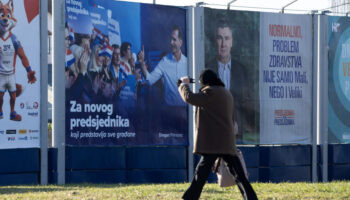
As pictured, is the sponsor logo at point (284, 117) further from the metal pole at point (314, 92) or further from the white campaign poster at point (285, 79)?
the metal pole at point (314, 92)

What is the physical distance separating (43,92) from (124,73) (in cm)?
193

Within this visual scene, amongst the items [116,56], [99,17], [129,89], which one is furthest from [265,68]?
[99,17]

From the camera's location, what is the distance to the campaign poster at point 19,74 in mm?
13867

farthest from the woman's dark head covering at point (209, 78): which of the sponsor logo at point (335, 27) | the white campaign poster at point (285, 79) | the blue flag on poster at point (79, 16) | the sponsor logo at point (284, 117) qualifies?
the sponsor logo at point (335, 27)

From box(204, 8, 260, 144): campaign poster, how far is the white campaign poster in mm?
203

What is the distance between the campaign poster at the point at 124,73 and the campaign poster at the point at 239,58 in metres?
0.77

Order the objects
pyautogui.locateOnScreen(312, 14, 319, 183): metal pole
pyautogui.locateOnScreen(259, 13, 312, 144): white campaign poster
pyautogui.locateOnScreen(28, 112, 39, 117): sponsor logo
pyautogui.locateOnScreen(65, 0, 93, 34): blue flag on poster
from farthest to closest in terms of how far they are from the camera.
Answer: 1. pyautogui.locateOnScreen(312, 14, 319, 183): metal pole
2. pyautogui.locateOnScreen(259, 13, 312, 144): white campaign poster
3. pyautogui.locateOnScreen(65, 0, 93, 34): blue flag on poster
4. pyautogui.locateOnScreen(28, 112, 39, 117): sponsor logo

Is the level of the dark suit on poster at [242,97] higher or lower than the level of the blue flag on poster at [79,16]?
lower

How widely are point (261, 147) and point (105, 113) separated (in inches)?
161

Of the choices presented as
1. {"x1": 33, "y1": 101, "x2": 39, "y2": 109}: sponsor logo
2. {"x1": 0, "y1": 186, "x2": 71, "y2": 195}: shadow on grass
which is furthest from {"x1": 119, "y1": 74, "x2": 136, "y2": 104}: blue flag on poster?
{"x1": 0, "y1": 186, "x2": 71, "y2": 195}: shadow on grass

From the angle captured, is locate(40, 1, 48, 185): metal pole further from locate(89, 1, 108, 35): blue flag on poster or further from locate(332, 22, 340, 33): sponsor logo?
locate(332, 22, 340, 33): sponsor logo

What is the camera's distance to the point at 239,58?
16688 millimetres

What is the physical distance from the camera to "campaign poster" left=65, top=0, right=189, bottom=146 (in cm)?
1465

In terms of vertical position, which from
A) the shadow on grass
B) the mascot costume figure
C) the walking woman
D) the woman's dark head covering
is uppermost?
the mascot costume figure
